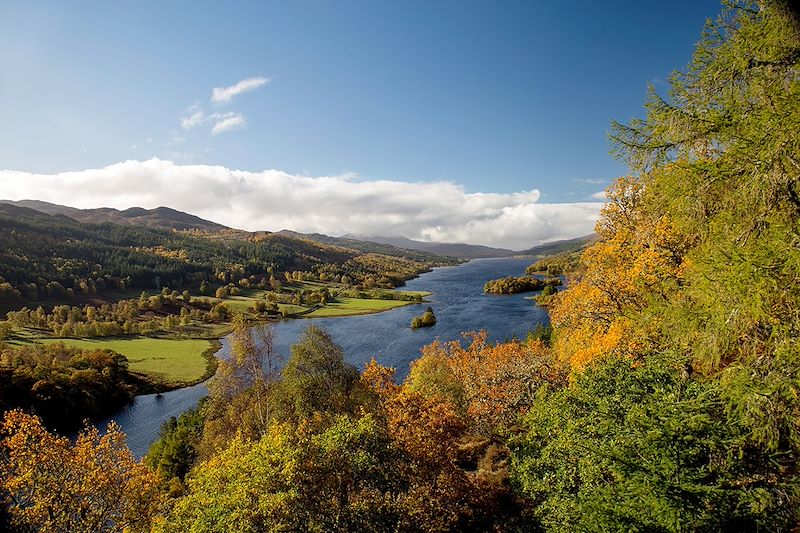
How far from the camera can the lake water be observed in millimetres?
64375

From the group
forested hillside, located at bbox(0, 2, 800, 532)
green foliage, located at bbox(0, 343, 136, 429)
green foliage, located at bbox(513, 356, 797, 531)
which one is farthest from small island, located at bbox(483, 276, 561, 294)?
green foliage, located at bbox(513, 356, 797, 531)

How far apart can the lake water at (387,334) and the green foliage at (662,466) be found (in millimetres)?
29077

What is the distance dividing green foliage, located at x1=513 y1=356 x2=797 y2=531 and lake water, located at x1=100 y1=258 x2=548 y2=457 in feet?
95.4

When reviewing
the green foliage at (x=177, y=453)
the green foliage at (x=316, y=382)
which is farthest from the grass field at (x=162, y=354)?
the green foliage at (x=316, y=382)

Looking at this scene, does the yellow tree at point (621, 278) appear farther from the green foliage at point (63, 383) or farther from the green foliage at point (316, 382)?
the green foliage at point (63, 383)

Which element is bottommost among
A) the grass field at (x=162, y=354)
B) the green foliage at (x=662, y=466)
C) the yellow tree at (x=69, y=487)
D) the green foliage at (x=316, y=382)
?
the grass field at (x=162, y=354)

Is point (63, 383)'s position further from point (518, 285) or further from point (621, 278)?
point (518, 285)

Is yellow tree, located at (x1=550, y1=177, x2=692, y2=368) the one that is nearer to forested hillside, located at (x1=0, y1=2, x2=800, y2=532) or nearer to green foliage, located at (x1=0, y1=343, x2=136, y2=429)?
forested hillside, located at (x1=0, y1=2, x2=800, y2=532)

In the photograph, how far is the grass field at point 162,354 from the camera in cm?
8062

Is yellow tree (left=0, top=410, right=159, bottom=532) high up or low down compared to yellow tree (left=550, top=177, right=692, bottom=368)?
down

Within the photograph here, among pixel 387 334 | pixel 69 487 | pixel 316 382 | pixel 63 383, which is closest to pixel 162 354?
pixel 63 383

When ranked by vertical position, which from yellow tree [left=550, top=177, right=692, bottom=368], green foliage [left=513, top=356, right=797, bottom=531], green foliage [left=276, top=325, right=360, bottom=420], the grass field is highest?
yellow tree [left=550, top=177, right=692, bottom=368]

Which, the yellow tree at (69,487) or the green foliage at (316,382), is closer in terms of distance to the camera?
the yellow tree at (69,487)

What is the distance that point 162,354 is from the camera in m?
92.8
